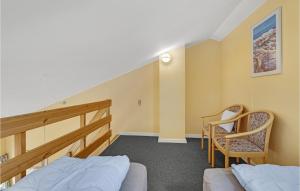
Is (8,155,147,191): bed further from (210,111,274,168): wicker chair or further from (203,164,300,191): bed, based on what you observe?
(210,111,274,168): wicker chair

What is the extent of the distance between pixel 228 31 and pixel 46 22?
349 centimetres

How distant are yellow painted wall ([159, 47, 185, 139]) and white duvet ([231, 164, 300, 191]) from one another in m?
2.84

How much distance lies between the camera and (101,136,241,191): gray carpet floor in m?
2.37

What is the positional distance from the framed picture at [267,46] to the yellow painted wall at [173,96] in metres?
1.55

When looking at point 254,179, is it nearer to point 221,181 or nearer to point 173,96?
point 221,181

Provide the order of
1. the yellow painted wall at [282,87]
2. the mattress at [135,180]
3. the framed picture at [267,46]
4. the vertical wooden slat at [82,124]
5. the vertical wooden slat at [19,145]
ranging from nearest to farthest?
the mattress at [135,180], the vertical wooden slat at [19,145], the yellow painted wall at [282,87], the framed picture at [267,46], the vertical wooden slat at [82,124]

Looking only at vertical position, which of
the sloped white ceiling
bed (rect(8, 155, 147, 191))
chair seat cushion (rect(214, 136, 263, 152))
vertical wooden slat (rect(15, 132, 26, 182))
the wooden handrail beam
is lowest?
chair seat cushion (rect(214, 136, 263, 152))

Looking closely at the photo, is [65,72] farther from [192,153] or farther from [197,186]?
[192,153]

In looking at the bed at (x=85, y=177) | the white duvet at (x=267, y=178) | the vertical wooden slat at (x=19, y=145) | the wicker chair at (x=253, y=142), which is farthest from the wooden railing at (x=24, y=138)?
the wicker chair at (x=253, y=142)

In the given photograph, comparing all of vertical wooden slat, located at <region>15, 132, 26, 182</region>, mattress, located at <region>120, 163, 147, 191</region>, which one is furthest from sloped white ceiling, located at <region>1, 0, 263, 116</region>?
mattress, located at <region>120, 163, 147, 191</region>

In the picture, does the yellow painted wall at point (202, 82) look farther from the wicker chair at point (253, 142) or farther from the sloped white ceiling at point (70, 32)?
the wicker chair at point (253, 142)

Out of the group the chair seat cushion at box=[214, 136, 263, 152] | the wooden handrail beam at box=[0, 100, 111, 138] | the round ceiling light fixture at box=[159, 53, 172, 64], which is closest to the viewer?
the wooden handrail beam at box=[0, 100, 111, 138]

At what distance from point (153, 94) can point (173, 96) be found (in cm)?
67

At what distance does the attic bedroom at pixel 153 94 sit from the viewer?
119 cm
